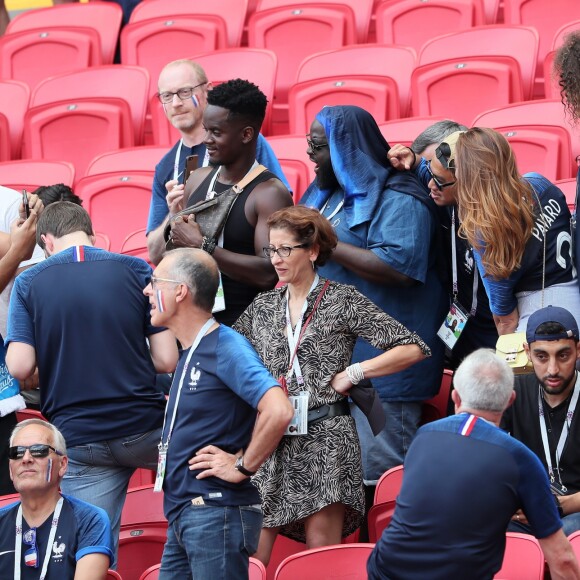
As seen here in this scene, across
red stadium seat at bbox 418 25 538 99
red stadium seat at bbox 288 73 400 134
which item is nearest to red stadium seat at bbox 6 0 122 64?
red stadium seat at bbox 288 73 400 134

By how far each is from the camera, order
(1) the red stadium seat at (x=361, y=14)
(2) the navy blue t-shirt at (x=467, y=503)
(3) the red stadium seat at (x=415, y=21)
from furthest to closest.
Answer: (1) the red stadium seat at (x=361, y=14), (3) the red stadium seat at (x=415, y=21), (2) the navy blue t-shirt at (x=467, y=503)

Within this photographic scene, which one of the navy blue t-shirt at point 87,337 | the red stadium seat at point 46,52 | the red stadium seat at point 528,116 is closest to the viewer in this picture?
the navy blue t-shirt at point 87,337

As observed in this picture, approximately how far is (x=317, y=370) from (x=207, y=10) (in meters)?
4.67

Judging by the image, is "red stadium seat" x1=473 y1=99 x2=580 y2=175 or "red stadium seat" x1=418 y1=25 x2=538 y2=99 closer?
"red stadium seat" x1=473 y1=99 x2=580 y2=175

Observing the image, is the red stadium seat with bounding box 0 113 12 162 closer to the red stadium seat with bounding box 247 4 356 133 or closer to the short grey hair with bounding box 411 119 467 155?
the red stadium seat with bounding box 247 4 356 133

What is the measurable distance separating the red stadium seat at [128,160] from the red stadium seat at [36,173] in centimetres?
13

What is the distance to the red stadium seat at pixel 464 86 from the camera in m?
6.39

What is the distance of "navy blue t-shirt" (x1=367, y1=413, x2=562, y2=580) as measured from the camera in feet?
10.3

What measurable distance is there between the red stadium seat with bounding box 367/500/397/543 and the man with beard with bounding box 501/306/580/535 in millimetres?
405

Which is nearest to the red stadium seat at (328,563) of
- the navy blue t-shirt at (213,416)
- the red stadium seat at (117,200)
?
the navy blue t-shirt at (213,416)

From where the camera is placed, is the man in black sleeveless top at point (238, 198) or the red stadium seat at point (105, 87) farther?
the red stadium seat at point (105, 87)

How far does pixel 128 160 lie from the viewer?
6.58m

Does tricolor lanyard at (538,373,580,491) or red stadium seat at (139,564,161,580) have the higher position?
tricolor lanyard at (538,373,580,491)

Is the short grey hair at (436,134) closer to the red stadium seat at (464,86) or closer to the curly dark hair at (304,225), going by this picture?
the curly dark hair at (304,225)
